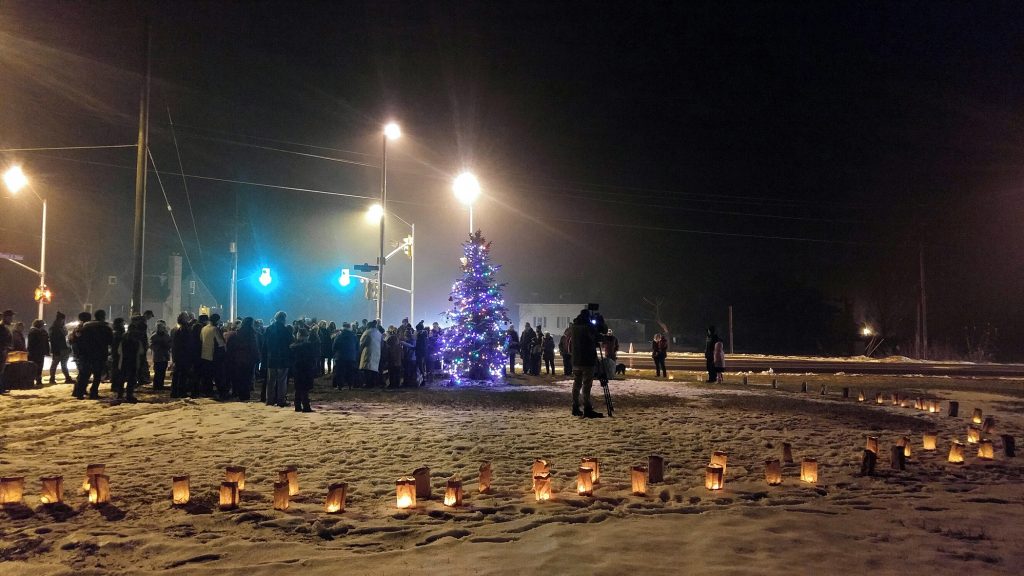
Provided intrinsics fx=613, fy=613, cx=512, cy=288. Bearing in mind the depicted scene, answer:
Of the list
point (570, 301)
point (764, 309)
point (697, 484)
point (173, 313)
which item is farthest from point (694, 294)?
point (697, 484)

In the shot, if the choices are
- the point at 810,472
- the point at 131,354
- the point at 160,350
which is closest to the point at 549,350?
the point at 160,350

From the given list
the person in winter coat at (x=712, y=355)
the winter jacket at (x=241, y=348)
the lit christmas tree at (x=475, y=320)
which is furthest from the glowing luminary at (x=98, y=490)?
the person in winter coat at (x=712, y=355)

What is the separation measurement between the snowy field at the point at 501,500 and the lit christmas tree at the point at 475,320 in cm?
809

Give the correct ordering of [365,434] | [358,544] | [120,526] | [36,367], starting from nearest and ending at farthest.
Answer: [358,544], [120,526], [365,434], [36,367]

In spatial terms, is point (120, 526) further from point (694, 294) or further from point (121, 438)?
point (694, 294)

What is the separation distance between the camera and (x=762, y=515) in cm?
578

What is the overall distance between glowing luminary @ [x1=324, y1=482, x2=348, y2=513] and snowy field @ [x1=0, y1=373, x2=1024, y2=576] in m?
→ 0.09

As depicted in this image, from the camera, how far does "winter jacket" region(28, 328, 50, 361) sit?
16.6m

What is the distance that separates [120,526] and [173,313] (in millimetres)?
73529

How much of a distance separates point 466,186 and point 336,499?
20.2 meters

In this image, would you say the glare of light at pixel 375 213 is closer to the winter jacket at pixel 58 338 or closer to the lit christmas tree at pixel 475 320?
the lit christmas tree at pixel 475 320

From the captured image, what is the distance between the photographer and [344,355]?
16547 mm

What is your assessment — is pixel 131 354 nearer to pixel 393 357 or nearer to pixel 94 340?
pixel 94 340

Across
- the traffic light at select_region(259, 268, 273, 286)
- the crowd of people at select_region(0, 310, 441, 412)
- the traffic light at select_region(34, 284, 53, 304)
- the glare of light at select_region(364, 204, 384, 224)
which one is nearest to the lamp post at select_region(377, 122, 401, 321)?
the glare of light at select_region(364, 204, 384, 224)
